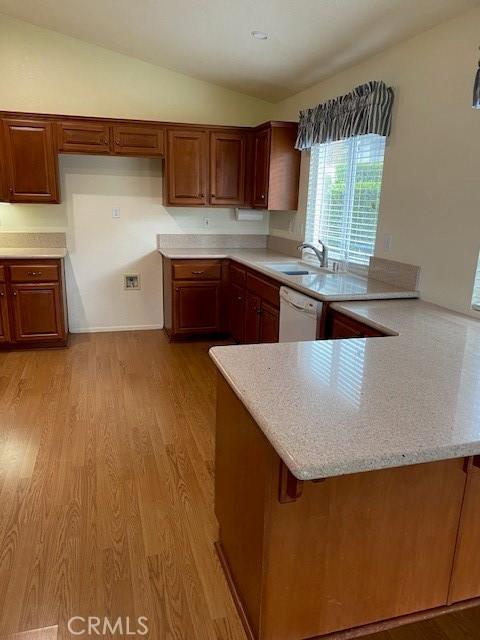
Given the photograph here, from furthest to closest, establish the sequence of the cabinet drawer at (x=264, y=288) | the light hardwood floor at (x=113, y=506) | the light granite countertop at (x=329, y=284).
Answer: the cabinet drawer at (x=264, y=288), the light granite countertop at (x=329, y=284), the light hardwood floor at (x=113, y=506)

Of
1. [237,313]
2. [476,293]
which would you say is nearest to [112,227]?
[237,313]

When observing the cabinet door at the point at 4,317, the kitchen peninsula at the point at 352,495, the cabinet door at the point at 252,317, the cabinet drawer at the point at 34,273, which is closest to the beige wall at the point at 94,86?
the cabinet drawer at the point at 34,273

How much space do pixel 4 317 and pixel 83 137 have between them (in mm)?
1800

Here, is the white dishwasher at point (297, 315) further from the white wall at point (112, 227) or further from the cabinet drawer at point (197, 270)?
the white wall at point (112, 227)

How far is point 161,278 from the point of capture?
5297 millimetres

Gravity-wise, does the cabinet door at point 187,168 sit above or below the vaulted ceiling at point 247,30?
below

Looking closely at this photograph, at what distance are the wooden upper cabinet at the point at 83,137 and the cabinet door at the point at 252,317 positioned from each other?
1.97 meters

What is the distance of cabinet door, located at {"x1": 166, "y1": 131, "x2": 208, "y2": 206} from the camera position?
15.3 feet

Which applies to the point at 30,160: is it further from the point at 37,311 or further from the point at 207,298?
the point at 207,298

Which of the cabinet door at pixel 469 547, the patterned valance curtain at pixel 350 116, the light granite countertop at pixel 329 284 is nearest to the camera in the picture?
the cabinet door at pixel 469 547

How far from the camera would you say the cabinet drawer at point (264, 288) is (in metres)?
3.67

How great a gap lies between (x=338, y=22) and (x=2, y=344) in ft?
12.5

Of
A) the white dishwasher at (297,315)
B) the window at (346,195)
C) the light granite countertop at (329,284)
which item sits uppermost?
the window at (346,195)

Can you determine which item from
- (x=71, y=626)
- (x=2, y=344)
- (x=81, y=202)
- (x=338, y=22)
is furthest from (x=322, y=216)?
(x=71, y=626)
